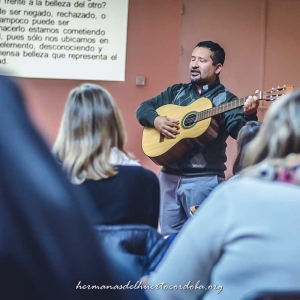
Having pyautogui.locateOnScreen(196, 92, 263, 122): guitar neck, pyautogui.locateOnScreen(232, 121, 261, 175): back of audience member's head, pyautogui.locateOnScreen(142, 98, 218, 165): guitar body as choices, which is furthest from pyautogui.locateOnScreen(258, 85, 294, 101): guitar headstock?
pyautogui.locateOnScreen(232, 121, 261, 175): back of audience member's head

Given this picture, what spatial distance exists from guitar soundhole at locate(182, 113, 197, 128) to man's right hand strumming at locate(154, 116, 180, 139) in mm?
37

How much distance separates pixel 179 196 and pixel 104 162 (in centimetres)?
113

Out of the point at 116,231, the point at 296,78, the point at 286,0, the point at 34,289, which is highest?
the point at 286,0

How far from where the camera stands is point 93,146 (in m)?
1.50

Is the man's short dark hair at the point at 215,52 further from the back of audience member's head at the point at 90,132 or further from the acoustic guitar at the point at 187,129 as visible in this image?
the back of audience member's head at the point at 90,132

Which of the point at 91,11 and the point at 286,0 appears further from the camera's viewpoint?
the point at 286,0

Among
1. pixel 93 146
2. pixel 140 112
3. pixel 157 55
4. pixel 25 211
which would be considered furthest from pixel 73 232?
pixel 157 55

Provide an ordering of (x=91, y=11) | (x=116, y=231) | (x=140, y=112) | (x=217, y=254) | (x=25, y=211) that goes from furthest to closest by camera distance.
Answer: (x=91, y=11) < (x=140, y=112) < (x=116, y=231) < (x=217, y=254) < (x=25, y=211)

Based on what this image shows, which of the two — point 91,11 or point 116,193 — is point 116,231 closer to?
point 116,193

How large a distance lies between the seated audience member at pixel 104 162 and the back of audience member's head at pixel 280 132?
0.49 m

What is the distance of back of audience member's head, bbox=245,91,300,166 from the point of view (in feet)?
3.14

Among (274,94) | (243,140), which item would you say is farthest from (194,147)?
(243,140)

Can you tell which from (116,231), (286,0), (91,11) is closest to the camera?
(116,231)

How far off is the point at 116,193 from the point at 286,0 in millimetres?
2661
